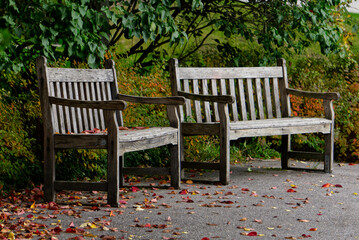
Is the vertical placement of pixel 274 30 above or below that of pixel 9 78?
above

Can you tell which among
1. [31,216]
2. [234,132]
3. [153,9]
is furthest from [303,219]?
[153,9]

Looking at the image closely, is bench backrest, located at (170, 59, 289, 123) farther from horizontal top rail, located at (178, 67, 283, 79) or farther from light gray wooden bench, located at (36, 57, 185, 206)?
light gray wooden bench, located at (36, 57, 185, 206)

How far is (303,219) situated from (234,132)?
1.55 meters

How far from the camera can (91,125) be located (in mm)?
5090

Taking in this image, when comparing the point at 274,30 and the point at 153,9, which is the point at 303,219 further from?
the point at 274,30

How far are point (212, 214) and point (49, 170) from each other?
1.41m

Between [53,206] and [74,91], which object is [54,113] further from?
[53,206]

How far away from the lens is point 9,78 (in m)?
6.12

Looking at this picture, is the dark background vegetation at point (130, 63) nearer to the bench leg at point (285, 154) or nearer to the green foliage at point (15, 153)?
the green foliage at point (15, 153)

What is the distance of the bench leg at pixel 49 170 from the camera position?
4516 mm

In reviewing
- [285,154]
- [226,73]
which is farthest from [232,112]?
[285,154]

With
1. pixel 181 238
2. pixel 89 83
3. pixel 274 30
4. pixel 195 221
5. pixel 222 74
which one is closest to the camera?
pixel 181 238

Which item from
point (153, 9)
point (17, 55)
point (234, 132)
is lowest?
point (234, 132)

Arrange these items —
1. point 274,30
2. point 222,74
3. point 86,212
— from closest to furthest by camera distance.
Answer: point 86,212
point 222,74
point 274,30
